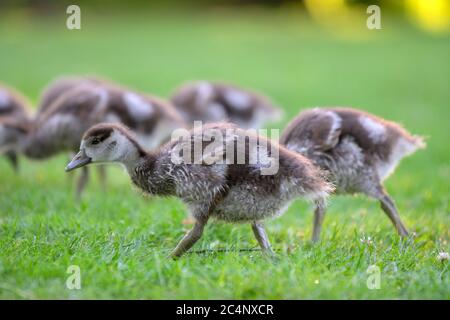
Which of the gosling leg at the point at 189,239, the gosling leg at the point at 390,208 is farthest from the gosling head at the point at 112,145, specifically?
the gosling leg at the point at 390,208

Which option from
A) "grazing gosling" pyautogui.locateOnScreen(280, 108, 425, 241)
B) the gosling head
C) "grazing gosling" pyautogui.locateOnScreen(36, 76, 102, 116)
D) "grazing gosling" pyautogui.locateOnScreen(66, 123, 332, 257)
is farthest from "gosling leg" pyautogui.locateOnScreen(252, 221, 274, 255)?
"grazing gosling" pyautogui.locateOnScreen(36, 76, 102, 116)

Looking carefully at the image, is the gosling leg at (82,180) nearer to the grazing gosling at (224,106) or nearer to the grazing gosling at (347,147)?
the grazing gosling at (224,106)

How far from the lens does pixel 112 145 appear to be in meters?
4.91

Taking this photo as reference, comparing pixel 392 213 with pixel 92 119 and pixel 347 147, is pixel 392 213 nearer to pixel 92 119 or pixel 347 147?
pixel 347 147

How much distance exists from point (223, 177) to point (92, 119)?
281cm

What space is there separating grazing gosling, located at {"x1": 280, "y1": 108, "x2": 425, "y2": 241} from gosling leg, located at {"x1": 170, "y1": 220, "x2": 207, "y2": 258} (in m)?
1.27

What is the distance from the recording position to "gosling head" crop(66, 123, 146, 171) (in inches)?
192

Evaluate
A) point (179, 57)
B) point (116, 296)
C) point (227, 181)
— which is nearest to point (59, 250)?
point (116, 296)

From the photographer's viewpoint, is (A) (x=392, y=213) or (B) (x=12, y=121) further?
(B) (x=12, y=121)

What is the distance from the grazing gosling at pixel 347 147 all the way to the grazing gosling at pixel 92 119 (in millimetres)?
2132

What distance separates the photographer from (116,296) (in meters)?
4.05

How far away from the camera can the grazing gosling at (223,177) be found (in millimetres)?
4605

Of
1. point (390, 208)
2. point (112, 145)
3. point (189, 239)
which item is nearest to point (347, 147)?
point (390, 208)
